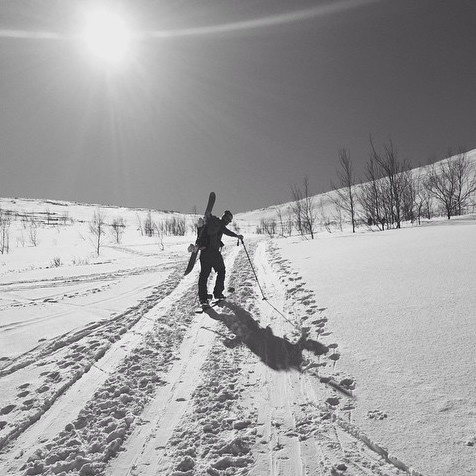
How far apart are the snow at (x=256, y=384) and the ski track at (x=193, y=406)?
0.01 m

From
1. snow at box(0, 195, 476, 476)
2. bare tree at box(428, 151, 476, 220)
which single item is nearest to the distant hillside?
bare tree at box(428, 151, 476, 220)

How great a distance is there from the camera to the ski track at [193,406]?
206cm

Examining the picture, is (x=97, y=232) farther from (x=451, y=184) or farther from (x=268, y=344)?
(x=268, y=344)

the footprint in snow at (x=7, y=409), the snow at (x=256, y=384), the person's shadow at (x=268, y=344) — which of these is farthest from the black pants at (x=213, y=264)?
the footprint in snow at (x=7, y=409)

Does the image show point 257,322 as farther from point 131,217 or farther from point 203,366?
point 131,217

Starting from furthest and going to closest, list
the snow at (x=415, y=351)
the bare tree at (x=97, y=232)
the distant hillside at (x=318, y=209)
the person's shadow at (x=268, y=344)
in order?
the distant hillside at (x=318, y=209)
the bare tree at (x=97, y=232)
the person's shadow at (x=268, y=344)
the snow at (x=415, y=351)

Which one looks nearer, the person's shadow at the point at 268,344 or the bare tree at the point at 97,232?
the person's shadow at the point at 268,344

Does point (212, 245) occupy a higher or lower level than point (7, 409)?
higher

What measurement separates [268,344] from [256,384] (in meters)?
1.01

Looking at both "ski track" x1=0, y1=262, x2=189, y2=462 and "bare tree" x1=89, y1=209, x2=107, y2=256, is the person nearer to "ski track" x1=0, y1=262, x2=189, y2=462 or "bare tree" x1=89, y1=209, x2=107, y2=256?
"ski track" x1=0, y1=262, x2=189, y2=462

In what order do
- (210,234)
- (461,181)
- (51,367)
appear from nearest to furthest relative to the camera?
1. (51,367)
2. (210,234)
3. (461,181)

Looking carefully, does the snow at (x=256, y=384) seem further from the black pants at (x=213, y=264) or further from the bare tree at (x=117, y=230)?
the bare tree at (x=117, y=230)

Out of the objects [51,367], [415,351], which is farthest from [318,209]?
[51,367]

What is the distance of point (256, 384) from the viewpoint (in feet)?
10.0
